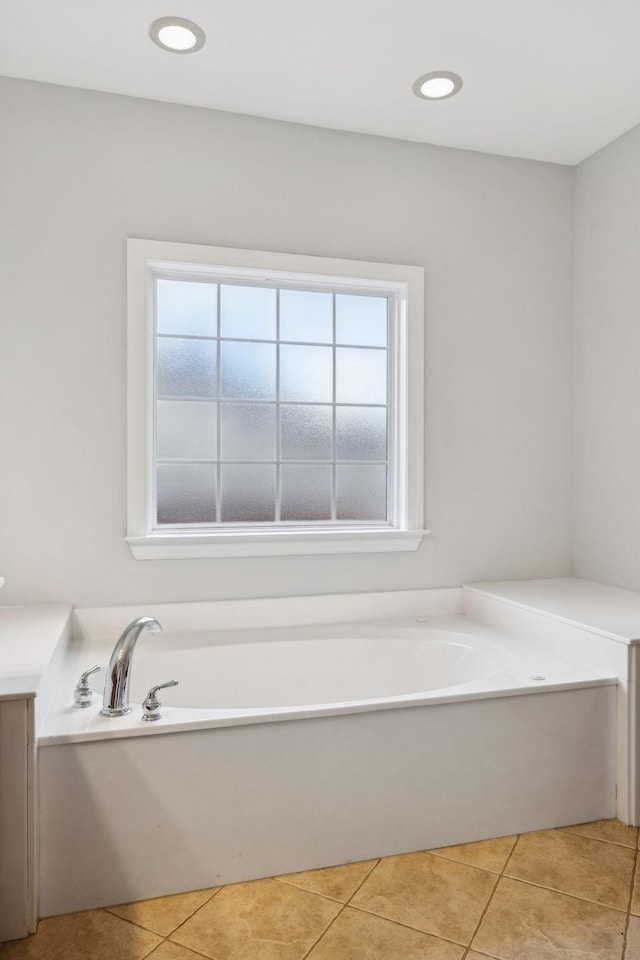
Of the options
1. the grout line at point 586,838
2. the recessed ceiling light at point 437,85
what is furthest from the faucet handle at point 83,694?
the recessed ceiling light at point 437,85

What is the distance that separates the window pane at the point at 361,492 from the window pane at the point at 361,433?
0.06 metres

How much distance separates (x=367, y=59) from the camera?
2.41 m

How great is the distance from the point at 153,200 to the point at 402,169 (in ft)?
3.58

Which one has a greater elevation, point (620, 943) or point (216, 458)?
point (216, 458)

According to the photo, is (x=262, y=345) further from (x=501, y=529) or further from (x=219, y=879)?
(x=219, y=879)

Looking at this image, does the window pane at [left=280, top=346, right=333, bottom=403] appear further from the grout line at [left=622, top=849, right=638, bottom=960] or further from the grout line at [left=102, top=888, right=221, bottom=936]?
the grout line at [left=622, top=849, right=638, bottom=960]

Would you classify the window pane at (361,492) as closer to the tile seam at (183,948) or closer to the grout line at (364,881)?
the grout line at (364,881)

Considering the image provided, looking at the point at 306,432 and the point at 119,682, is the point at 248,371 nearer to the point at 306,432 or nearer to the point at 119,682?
the point at 306,432

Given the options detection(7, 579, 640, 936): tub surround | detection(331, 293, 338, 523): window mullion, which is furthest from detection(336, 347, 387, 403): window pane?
detection(7, 579, 640, 936): tub surround

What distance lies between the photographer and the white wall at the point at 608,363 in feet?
9.56

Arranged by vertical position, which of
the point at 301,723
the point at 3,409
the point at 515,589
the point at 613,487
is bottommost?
the point at 301,723

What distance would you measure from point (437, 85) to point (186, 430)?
5.35 feet

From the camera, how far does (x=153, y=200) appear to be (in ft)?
8.75

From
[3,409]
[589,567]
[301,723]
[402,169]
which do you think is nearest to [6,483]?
[3,409]
